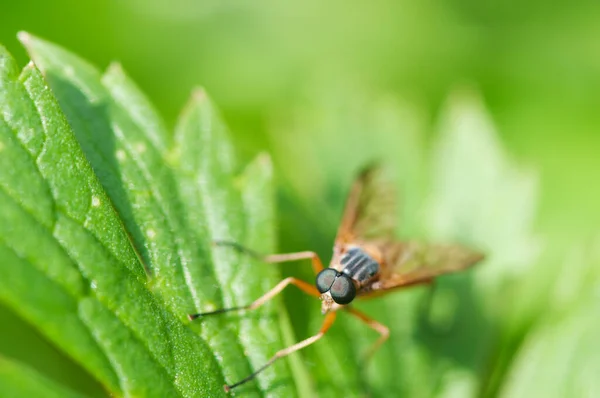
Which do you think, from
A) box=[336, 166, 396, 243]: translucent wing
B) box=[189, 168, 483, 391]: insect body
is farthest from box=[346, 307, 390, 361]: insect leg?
box=[336, 166, 396, 243]: translucent wing

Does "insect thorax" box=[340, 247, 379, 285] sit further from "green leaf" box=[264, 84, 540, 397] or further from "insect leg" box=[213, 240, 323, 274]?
"green leaf" box=[264, 84, 540, 397]

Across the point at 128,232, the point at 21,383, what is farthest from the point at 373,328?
the point at 21,383

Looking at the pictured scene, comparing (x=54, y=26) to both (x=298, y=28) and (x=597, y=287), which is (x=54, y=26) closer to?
(x=298, y=28)

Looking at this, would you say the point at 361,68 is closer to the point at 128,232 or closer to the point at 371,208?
the point at 371,208

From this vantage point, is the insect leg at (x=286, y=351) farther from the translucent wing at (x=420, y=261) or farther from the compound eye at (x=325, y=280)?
the translucent wing at (x=420, y=261)

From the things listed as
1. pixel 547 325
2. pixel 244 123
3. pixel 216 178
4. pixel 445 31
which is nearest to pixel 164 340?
pixel 216 178

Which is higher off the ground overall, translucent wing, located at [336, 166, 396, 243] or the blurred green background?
the blurred green background
